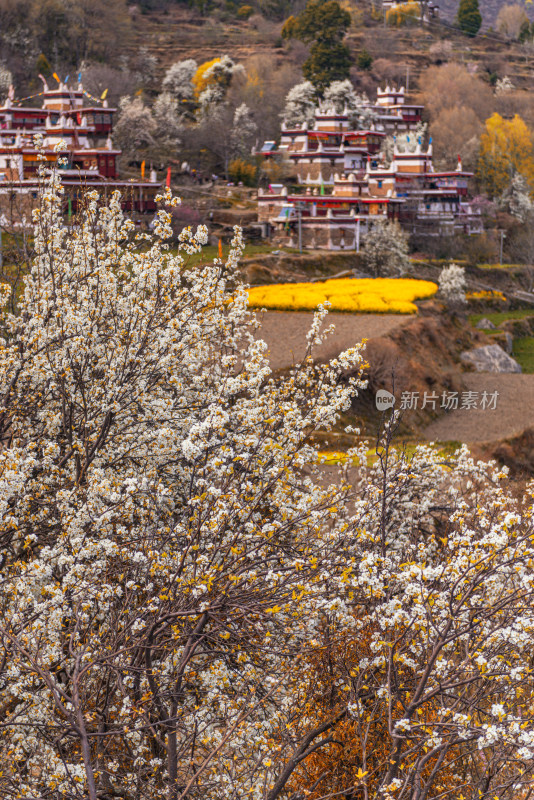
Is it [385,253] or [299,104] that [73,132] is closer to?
[385,253]

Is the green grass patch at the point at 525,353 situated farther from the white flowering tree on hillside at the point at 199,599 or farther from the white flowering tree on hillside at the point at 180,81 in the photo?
the white flowering tree on hillside at the point at 180,81

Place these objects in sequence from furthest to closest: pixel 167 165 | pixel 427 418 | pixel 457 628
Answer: pixel 167 165 → pixel 427 418 → pixel 457 628

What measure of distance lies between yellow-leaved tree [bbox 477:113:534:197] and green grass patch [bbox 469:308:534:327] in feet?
69.1

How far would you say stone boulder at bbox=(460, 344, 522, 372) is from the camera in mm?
41031

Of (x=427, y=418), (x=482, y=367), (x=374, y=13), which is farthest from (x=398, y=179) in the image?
(x=374, y=13)

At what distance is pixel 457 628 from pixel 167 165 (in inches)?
2555

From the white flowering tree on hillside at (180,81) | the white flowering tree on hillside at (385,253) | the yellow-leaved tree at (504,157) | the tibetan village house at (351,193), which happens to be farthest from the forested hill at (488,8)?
the white flowering tree on hillside at (385,253)

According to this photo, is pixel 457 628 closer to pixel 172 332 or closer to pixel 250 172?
pixel 172 332

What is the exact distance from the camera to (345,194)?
5878cm

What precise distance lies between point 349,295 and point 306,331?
7.37 metres

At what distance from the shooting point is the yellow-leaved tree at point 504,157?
76.4m

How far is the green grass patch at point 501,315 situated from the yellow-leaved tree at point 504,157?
21.1 metres

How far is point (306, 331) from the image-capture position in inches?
1393

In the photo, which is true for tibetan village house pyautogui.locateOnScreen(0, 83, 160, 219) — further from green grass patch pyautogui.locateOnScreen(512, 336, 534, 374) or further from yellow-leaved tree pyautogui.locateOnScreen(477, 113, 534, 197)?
yellow-leaved tree pyautogui.locateOnScreen(477, 113, 534, 197)
